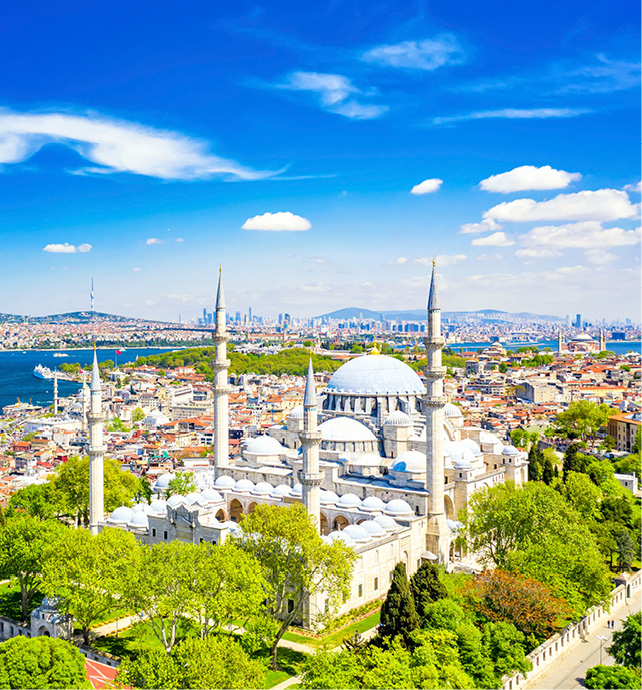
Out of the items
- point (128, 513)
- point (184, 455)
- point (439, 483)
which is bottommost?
point (184, 455)

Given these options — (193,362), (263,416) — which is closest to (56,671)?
(263,416)

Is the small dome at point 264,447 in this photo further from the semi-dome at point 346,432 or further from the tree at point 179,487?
the tree at point 179,487

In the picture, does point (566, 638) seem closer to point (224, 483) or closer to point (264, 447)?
point (224, 483)

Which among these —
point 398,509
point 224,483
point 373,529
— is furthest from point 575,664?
point 224,483

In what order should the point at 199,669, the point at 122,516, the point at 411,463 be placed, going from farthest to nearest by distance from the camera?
1. the point at 411,463
2. the point at 122,516
3. the point at 199,669

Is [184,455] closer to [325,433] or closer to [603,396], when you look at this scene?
[325,433]

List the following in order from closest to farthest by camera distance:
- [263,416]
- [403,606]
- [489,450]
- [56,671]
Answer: [56,671] → [403,606] → [489,450] → [263,416]

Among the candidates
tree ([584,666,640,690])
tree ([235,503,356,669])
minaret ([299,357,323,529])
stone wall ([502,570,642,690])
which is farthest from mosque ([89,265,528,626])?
tree ([584,666,640,690])
